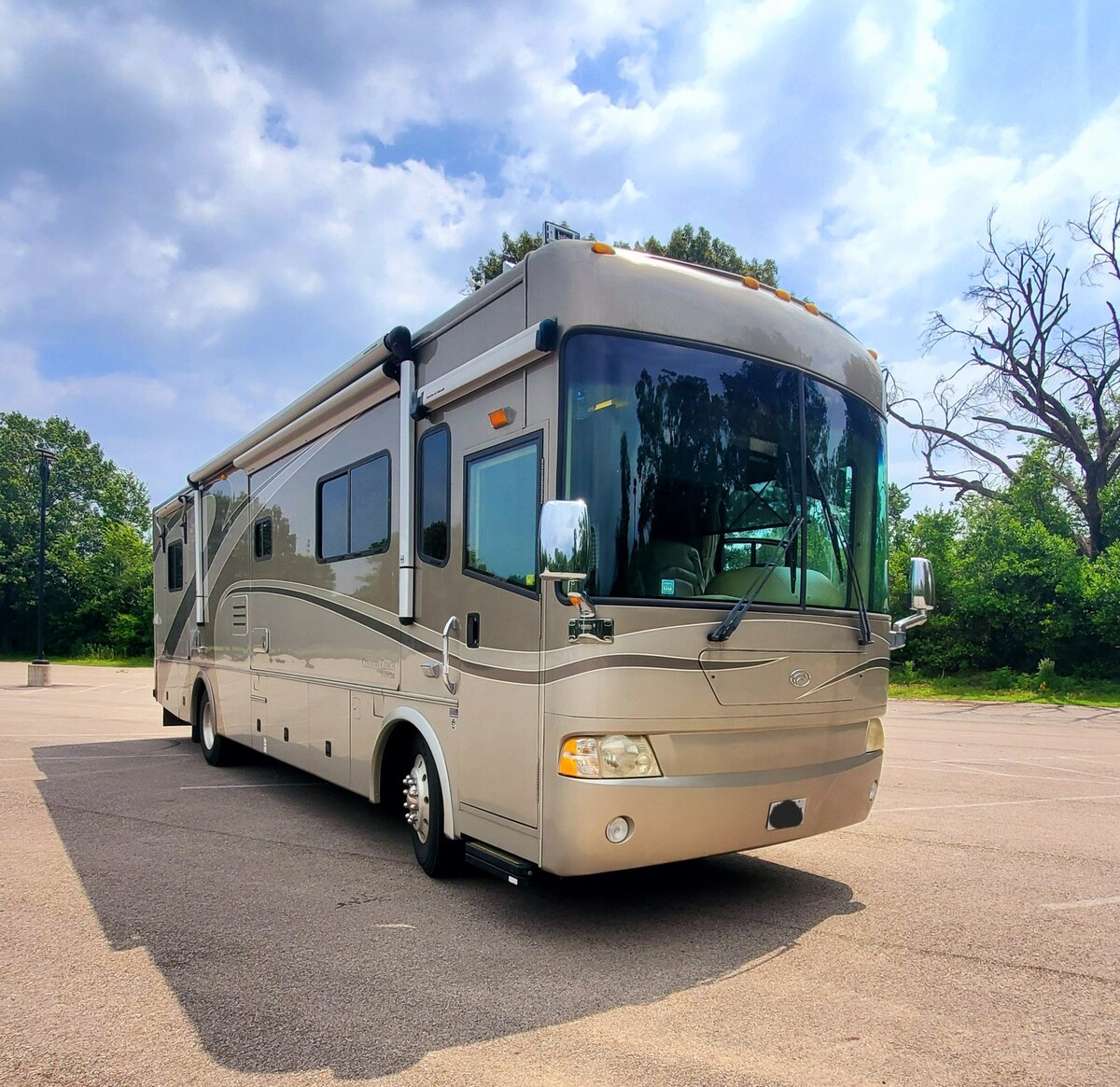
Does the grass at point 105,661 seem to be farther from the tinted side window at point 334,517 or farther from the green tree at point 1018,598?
the tinted side window at point 334,517

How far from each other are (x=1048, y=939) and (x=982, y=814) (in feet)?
10.8

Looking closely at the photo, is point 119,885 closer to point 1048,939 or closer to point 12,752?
point 1048,939

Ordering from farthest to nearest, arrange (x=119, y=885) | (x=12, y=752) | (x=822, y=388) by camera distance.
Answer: (x=12, y=752), (x=119, y=885), (x=822, y=388)

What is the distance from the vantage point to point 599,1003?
373 centimetres

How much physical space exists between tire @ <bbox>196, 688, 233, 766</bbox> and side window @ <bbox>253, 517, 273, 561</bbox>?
7.75 feet

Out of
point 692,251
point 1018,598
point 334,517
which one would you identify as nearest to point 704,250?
point 692,251

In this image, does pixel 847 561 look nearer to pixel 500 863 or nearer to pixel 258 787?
pixel 500 863

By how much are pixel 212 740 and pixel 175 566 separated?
2845 mm

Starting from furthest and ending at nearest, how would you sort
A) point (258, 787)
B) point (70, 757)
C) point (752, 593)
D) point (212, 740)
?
point (70, 757) → point (212, 740) → point (258, 787) → point (752, 593)

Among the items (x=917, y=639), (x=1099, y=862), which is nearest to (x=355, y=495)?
(x=1099, y=862)

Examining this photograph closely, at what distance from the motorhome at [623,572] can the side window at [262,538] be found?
94.0 inches

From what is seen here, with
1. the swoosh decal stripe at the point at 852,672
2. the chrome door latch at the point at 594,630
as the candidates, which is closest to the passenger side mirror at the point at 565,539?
the chrome door latch at the point at 594,630

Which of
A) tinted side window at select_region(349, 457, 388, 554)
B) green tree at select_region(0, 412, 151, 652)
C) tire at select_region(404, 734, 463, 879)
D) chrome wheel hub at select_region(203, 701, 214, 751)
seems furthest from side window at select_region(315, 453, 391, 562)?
green tree at select_region(0, 412, 151, 652)

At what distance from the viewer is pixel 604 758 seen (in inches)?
162
